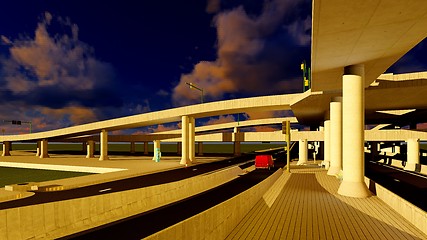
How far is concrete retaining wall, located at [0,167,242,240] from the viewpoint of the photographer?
999 centimetres

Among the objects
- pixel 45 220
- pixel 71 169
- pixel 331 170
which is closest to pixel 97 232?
pixel 45 220

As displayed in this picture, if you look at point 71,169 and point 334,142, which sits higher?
point 334,142

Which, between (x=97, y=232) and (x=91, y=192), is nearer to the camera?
(x=97, y=232)

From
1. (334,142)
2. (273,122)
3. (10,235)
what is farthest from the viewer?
(273,122)

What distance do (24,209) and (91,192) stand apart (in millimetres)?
7322

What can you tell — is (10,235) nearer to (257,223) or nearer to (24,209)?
(24,209)

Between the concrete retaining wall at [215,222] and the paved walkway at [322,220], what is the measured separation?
1.23 feet

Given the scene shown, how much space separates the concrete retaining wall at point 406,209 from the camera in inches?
394

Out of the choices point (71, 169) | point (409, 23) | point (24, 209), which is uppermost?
point (409, 23)

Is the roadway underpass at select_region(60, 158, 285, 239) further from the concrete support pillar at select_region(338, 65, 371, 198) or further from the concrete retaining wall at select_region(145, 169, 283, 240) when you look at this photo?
the concrete support pillar at select_region(338, 65, 371, 198)

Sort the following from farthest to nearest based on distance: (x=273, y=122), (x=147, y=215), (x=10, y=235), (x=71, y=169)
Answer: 1. (x=273, y=122)
2. (x=71, y=169)
3. (x=147, y=215)
4. (x=10, y=235)

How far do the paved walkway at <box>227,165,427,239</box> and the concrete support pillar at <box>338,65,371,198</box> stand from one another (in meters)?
0.78

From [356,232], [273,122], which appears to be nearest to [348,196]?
[356,232]

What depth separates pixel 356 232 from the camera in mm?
10367
